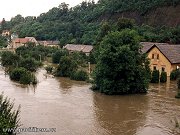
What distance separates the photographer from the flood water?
20.4 m

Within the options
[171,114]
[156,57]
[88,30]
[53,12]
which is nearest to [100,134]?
[171,114]

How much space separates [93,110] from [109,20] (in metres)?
61.5

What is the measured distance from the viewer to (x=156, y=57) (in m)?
39.6

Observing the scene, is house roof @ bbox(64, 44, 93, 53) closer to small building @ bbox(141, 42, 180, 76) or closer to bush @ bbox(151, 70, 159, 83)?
small building @ bbox(141, 42, 180, 76)

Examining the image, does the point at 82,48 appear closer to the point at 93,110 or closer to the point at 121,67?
the point at 121,67

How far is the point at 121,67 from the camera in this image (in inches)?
1144

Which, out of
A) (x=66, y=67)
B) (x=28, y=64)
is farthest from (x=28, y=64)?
(x=66, y=67)

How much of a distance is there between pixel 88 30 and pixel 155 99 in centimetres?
5765

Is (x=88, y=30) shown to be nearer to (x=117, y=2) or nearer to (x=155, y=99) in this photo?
(x=117, y=2)

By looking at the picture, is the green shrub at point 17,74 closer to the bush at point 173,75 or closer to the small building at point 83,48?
the bush at point 173,75

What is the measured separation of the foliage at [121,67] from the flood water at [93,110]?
0.98 meters

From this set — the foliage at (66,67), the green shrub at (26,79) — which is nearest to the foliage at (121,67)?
the green shrub at (26,79)

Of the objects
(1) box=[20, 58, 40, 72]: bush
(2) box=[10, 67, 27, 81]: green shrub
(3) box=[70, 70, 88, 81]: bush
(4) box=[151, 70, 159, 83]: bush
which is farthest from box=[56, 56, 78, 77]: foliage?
(4) box=[151, 70, 159, 83]: bush

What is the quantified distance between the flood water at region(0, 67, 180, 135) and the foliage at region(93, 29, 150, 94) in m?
0.98
